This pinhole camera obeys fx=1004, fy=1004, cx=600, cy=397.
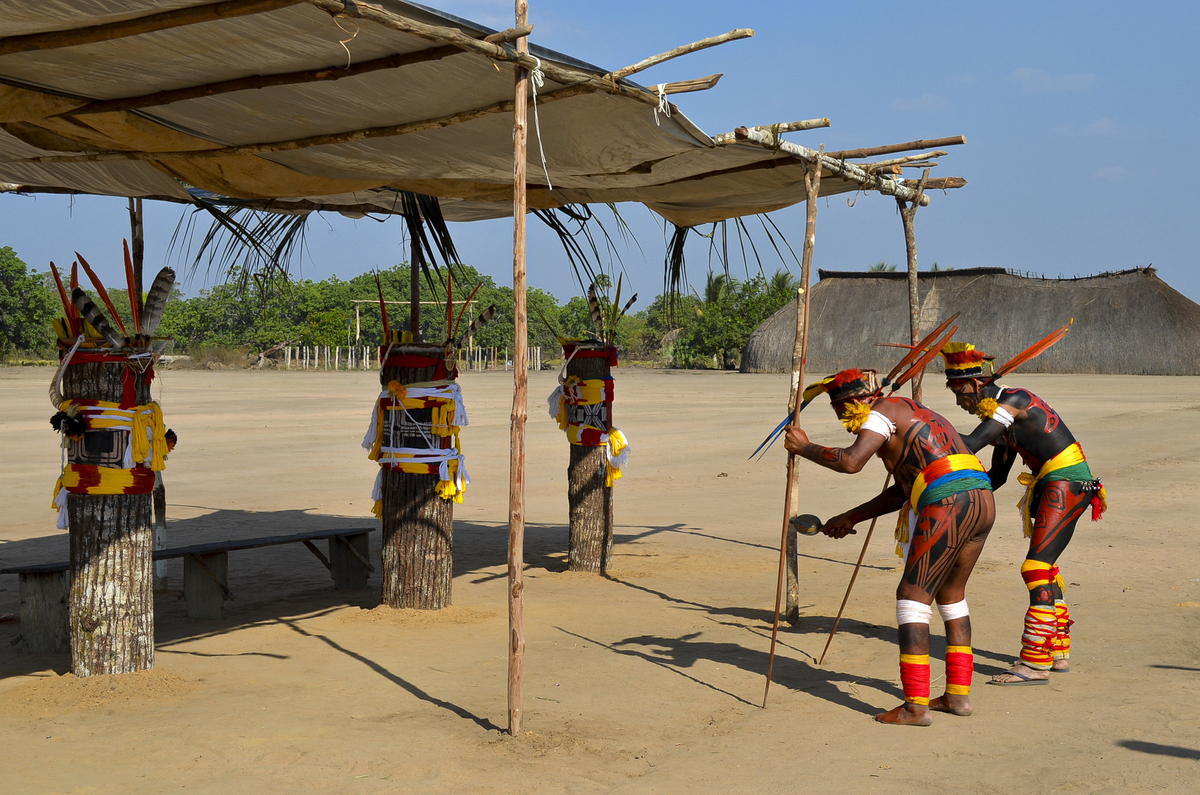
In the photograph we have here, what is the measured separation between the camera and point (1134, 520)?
979cm

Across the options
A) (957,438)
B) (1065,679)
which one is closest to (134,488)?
(957,438)

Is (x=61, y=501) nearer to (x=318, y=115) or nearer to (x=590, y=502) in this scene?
(x=318, y=115)

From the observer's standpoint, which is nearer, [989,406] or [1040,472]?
[989,406]

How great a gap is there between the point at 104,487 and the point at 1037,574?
461 centimetres

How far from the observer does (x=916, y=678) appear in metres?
4.38

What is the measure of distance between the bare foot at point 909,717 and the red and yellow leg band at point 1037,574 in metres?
1.15

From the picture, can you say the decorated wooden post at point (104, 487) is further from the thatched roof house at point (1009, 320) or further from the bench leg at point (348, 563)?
the thatched roof house at point (1009, 320)

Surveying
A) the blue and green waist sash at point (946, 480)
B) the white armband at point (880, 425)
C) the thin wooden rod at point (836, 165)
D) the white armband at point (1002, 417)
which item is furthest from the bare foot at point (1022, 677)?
the thin wooden rod at point (836, 165)

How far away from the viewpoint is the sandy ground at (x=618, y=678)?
3832mm

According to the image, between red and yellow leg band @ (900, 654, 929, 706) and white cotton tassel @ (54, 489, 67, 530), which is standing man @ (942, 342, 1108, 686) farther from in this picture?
white cotton tassel @ (54, 489, 67, 530)

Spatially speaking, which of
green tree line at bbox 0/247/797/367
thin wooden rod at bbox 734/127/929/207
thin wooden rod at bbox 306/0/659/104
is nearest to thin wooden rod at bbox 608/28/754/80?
thin wooden rod at bbox 306/0/659/104

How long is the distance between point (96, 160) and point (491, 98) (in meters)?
2.20

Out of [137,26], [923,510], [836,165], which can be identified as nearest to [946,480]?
[923,510]

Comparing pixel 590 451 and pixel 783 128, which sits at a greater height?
pixel 783 128
